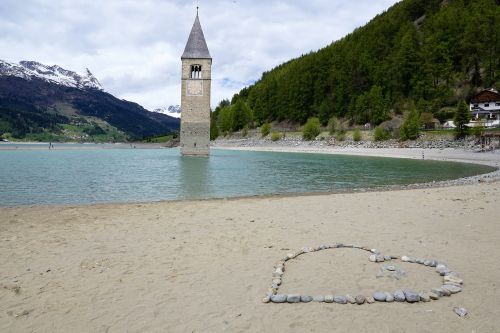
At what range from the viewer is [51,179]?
28.8 meters

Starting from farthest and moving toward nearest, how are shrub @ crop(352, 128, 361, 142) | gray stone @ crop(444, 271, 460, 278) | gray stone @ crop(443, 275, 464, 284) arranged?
shrub @ crop(352, 128, 361, 142)
gray stone @ crop(444, 271, 460, 278)
gray stone @ crop(443, 275, 464, 284)

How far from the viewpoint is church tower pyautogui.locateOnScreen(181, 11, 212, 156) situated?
66.4 meters

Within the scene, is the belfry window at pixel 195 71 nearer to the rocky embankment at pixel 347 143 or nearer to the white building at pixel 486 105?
the rocky embankment at pixel 347 143

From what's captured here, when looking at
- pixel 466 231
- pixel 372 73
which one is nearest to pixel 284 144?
pixel 372 73

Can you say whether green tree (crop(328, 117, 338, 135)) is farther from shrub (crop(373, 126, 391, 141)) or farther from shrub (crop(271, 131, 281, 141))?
shrub (crop(373, 126, 391, 141))

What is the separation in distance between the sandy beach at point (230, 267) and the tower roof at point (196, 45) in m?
56.3

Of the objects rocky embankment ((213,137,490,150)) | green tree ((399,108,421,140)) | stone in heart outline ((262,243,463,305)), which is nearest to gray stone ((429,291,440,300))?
stone in heart outline ((262,243,463,305))

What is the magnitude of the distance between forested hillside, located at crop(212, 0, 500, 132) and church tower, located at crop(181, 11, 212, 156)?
42.3 meters

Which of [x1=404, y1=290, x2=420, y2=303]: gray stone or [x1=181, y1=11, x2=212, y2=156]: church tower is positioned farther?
[x1=181, y1=11, x2=212, y2=156]: church tower

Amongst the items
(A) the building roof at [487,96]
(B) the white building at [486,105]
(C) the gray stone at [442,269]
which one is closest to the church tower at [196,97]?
(B) the white building at [486,105]

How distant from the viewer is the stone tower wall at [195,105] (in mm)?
66438

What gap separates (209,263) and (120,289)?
2065mm

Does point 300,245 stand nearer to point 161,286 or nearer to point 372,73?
point 161,286

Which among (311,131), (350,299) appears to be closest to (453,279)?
(350,299)
